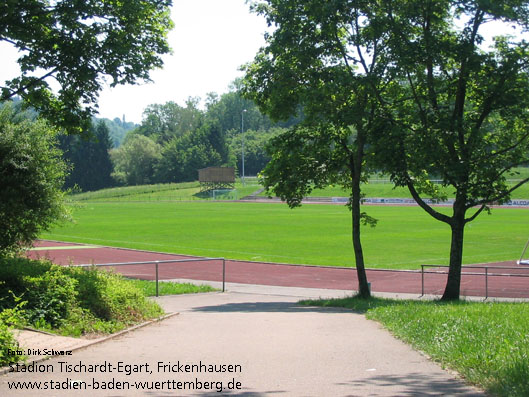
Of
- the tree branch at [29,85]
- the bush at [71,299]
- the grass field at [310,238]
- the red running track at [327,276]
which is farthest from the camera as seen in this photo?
the grass field at [310,238]

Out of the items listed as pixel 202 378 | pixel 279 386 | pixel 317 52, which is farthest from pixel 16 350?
pixel 317 52

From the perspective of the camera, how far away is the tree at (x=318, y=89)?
18078 mm

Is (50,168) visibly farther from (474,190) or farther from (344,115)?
(474,190)

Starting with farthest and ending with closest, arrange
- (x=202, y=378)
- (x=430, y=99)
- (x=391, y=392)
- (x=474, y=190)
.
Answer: (x=430, y=99) < (x=474, y=190) < (x=202, y=378) < (x=391, y=392)

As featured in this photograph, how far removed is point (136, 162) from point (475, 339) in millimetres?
151228

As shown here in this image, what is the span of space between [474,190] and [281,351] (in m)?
10.4

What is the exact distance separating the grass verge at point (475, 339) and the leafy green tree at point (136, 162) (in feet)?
475

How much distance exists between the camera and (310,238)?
137 ft

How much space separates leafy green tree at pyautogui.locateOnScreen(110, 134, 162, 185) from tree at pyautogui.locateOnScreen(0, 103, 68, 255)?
138 m

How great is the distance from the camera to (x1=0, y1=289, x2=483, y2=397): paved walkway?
6.31 m

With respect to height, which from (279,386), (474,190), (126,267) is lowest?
(126,267)

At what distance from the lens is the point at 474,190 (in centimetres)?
1717

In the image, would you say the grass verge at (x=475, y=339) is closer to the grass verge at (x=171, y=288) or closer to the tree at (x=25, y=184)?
the grass verge at (x=171, y=288)

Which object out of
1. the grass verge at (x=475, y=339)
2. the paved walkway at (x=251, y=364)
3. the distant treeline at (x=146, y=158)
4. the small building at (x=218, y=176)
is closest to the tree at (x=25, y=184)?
the paved walkway at (x=251, y=364)
